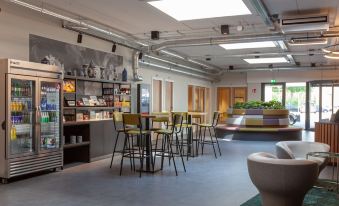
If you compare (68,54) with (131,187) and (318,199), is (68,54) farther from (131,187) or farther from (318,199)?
(318,199)

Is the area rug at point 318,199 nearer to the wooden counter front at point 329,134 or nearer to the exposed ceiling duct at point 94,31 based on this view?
the wooden counter front at point 329,134

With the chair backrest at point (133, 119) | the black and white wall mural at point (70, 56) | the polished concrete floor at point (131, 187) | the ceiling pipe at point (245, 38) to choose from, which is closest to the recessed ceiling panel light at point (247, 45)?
the ceiling pipe at point (245, 38)

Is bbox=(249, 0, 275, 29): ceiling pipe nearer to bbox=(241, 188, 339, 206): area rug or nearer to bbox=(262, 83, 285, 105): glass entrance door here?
bbox=(241, 188, 339, 206): area rug

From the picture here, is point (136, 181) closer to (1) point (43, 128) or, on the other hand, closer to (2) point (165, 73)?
(1) point (43, 128)

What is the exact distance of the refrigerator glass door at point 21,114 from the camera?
548 centimetres

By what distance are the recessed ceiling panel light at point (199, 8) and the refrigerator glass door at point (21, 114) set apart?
2575mm

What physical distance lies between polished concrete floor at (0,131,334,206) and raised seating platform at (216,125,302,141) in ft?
16.1

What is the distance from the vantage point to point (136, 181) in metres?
5.55

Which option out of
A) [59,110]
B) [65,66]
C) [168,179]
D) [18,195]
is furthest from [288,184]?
[65,66]

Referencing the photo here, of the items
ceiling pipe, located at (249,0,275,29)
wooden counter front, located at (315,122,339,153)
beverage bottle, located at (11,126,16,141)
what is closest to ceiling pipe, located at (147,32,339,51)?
ceiling pipe, located at (249,0,275,29)

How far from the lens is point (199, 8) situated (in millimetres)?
6449

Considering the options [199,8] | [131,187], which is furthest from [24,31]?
[131,187]

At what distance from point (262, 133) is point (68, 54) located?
23.1 feet

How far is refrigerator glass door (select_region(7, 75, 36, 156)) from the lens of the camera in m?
5.48
